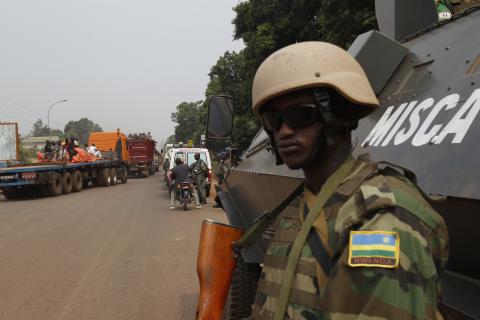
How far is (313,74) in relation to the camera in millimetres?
1242

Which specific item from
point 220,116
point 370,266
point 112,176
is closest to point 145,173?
point 112,176

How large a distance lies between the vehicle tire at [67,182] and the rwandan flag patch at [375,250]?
64.0 feet

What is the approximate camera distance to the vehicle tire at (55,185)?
18.2 metres

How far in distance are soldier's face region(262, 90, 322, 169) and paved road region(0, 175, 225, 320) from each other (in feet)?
12.9

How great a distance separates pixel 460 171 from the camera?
1.69m

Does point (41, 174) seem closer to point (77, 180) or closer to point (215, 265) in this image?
point (77, 180)

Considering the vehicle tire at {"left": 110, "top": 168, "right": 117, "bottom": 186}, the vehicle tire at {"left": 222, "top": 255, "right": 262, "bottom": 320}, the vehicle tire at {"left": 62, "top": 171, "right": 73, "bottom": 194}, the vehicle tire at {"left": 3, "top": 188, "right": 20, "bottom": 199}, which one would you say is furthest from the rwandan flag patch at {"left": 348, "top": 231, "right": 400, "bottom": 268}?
the vehicle tire at {"left": 110, "top": 168, "right": 117, "bottom": 186}

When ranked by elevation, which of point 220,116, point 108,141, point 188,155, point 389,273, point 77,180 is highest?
point 108,141

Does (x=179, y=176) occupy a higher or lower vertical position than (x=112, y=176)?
higher

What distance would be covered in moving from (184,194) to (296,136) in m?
12.9

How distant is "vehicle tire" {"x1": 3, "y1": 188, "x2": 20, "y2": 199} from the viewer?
1867cm

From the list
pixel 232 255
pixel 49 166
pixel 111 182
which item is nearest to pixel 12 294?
pixel 232 255

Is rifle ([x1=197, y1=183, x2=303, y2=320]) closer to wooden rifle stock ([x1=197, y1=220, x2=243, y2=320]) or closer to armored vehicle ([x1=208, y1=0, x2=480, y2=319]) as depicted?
wooden rifle stock ([x1=197, y1=220, x2=243, y2=320])

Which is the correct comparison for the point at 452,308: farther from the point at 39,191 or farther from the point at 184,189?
the point at 39,191
